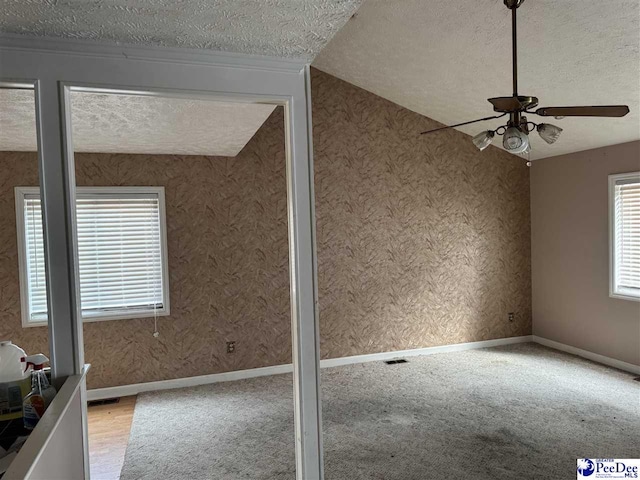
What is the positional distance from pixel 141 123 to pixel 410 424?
2.98 m

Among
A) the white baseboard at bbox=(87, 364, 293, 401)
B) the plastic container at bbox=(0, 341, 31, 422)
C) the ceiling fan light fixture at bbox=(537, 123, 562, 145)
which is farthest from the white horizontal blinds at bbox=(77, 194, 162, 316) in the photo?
the ceiling fan light fixture at bbox=(537, 123, 562, 145)

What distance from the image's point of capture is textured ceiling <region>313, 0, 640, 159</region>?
268cm

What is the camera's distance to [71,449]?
1285mm

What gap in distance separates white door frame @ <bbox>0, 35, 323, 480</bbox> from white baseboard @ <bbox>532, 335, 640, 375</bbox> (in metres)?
4.10

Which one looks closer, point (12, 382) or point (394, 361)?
point (12, 382)

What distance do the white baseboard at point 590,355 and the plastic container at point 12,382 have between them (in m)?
5.00

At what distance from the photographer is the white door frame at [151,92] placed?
50.1 inches

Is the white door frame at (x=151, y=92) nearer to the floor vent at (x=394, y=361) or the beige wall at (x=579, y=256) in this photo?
the floor vent at (x=394, y=361)

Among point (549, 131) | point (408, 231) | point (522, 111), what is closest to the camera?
point (522, 111)

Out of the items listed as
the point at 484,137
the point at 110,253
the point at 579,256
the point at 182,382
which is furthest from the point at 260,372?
the point at 579,256

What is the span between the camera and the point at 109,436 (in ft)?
10.2

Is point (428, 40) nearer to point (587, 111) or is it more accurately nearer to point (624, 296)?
point (587, 111)

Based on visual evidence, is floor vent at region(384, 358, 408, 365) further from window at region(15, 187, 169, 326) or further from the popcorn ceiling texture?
window at region(15, 187, 169, 326)

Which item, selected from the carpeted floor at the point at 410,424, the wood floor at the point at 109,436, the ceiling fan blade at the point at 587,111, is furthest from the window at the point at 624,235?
the wood floor at the point at 109,436
